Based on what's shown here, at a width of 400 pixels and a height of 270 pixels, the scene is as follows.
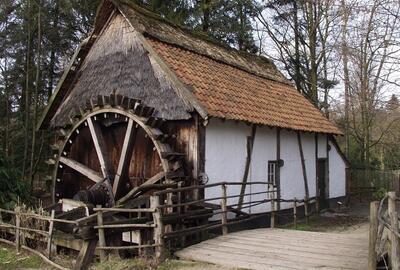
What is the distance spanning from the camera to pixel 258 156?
12633mm

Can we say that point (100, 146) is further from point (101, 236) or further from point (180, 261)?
point (180, 261)

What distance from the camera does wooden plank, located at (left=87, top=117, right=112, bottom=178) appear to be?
1168cm

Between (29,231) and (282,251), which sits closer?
(282,251)

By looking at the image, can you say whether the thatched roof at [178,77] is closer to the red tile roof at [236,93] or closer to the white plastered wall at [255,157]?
the red tile roof at [236,93]

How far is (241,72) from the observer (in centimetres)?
1468

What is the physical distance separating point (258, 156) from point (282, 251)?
4.86m

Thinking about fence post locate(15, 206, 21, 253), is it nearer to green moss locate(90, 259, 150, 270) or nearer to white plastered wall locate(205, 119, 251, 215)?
green moss locate(90, 259, 150, 270)

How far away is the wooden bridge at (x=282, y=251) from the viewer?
710 centimetres

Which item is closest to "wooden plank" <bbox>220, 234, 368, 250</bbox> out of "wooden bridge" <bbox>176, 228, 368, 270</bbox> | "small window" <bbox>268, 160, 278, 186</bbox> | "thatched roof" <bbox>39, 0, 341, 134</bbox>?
"wooden bridge" <bbox>176, 228, 368, 270</bbox>

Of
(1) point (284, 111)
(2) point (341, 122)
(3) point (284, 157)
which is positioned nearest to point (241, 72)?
(1) point (284, 111)

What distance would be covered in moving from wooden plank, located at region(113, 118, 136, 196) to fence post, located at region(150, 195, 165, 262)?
326 centimetres

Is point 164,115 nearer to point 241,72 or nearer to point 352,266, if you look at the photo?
point 241,72

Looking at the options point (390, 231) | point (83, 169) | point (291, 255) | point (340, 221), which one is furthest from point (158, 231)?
point (340, 221)

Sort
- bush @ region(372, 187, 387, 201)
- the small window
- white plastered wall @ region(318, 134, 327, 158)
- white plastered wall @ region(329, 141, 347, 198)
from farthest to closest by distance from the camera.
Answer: bush @ region(372, 187, 387, 201) < white plastered wall @ region(329, 141, 347, 198) < white plastered wall @ region(318, 134, 327, 158) < the small window
